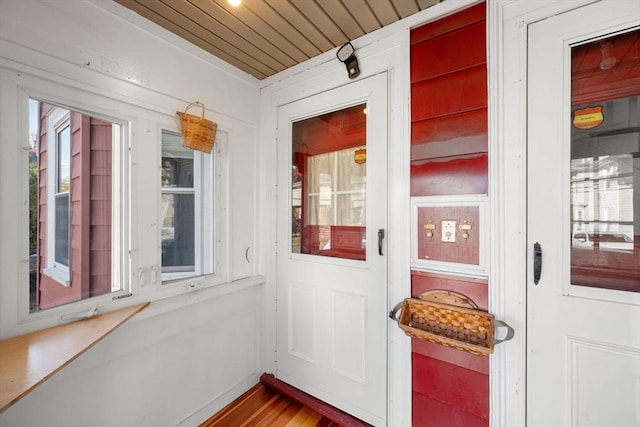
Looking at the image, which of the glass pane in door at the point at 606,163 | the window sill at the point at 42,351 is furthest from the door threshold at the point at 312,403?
the glass pane in door at the point at 606,163

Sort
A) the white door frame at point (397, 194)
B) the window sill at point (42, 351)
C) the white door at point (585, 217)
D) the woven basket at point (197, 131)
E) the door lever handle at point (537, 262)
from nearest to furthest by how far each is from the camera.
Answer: the window sill at point (42, 351) < the white door at point (585, 217) < the door lever handle at point (537, 262) < the white door frame at point (397, 194) < the woven basket at point (197, 131)

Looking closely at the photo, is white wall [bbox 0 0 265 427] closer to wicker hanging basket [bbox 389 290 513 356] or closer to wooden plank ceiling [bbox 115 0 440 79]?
wooden plank ceiling [bbox 115 0 440 79]

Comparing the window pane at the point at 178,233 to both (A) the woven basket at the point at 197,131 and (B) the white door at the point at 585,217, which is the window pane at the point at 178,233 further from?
(B) the white door at the point at 585,217

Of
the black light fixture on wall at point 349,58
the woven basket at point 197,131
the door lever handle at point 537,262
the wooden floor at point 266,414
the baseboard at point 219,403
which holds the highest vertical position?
the black light fixture on wall at point 349,58

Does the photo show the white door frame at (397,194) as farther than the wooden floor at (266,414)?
No

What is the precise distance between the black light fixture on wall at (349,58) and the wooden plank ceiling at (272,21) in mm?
64

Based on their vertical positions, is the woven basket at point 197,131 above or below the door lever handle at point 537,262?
above

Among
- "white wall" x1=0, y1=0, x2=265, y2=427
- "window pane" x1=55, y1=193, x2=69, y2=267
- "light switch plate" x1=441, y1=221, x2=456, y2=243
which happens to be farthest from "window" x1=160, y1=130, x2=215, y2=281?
"light switch plate" x1=441, y1=221, x2=456, y2=243

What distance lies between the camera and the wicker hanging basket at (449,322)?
1198mm

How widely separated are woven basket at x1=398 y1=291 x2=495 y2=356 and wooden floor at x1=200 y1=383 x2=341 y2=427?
3.06 feet

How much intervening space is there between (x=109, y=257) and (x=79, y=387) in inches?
23.7

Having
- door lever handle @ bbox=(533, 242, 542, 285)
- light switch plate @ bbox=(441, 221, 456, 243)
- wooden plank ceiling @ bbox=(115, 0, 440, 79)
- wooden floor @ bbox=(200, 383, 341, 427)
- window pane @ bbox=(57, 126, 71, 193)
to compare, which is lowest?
wooden floor @ bbox=(200, 383, 341, 427)

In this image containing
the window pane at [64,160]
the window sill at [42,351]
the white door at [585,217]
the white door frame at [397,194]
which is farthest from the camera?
the white door frame at [397,194]

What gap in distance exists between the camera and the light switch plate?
4.51ft
